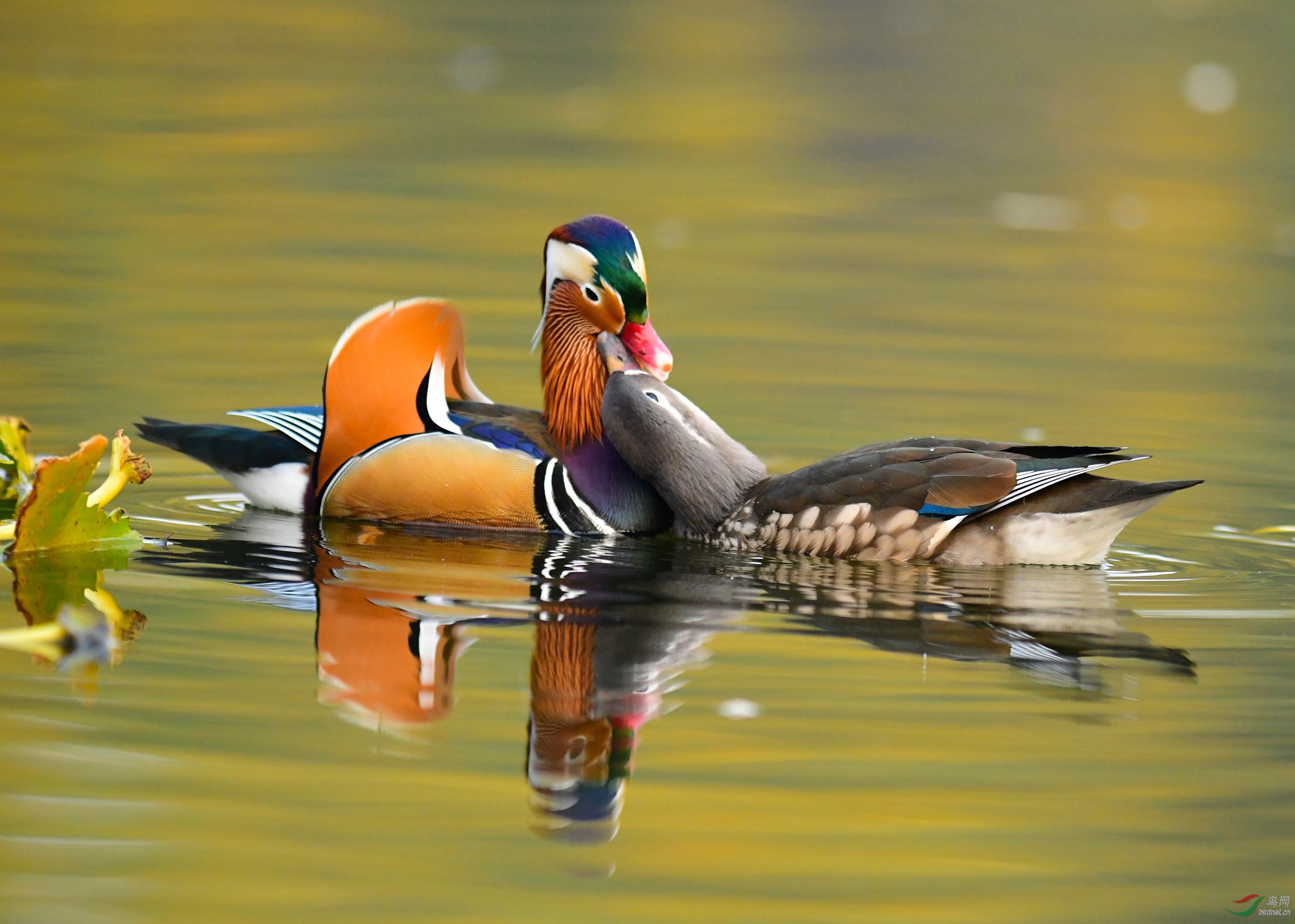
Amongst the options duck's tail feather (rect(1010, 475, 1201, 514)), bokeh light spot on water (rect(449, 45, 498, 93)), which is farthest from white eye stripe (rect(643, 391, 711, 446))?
bokeh light spot on water (rect(449, 45, 498, 93))

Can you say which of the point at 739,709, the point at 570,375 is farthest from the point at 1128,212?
the point at 739,709

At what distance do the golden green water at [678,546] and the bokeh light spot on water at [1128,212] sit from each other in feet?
0.36

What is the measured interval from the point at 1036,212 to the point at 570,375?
36.2 feet

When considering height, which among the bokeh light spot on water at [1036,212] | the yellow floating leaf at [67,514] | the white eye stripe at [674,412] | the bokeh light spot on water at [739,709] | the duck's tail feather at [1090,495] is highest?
the bokeh light spot on water at [1036,212]

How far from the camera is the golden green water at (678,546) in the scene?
14.7 feet

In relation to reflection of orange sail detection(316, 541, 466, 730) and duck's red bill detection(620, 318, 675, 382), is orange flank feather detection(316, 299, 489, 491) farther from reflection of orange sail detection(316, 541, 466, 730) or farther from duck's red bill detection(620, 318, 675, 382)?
reflection of orange sail detection(316, 541, 466, 730)

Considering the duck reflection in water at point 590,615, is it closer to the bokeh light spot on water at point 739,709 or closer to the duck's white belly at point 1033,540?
the duck's white belly at point 1033,540

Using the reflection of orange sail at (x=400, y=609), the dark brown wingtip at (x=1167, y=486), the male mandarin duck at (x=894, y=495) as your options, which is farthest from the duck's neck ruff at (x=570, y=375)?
the dark brown wingtip at (x=1167, y=486)

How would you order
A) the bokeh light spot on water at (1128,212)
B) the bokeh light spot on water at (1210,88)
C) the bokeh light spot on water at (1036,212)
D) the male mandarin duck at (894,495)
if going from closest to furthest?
A: the male mandarin duck at (894,495) < the bokeh light spot on water at (1128,212) < the bokeh light spot on water at (1036,212) < the bokeh light spot on water at (1210,88)

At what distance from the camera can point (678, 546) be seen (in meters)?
7.86

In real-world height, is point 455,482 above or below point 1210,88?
below

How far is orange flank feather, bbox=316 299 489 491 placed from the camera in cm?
792

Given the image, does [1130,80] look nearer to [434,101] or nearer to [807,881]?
[434,101]

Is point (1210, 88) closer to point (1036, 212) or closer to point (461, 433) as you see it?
point (1036, 212)
